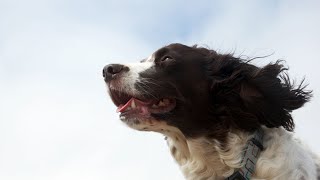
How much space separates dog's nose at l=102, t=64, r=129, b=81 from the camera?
624 centimetres

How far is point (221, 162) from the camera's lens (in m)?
6.03

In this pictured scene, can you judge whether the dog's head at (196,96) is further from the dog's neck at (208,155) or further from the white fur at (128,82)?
the dog's neck at (208,155)

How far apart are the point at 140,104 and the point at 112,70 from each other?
47cm

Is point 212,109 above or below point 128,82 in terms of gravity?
below

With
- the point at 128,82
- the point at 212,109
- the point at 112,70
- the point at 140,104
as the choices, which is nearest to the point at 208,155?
the point at 212,109

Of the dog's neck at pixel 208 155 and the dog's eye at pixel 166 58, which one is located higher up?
the dog's eye at pixel 166 58

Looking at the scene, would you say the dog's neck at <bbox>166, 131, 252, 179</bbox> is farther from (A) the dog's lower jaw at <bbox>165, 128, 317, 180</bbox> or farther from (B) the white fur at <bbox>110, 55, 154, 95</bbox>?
(B) the white fur at <bbox>110, 55, 154, 95</bbox>

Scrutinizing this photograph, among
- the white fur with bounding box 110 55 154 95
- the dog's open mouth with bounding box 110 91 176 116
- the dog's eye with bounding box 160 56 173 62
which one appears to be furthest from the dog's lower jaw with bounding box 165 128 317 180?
the dog's eye with bounding box 160 56 173 62

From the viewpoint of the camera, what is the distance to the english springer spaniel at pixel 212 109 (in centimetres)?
592

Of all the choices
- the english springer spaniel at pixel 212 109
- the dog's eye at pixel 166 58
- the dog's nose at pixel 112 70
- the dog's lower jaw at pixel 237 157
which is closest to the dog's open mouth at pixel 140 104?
the english springer spaniel at pixel 212 109

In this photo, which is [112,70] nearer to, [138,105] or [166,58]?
[138,105]

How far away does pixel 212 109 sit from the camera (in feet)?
20.7

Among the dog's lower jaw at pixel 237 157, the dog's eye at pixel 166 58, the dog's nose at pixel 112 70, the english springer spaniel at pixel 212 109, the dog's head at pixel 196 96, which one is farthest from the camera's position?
the dog's eye at pixel 166 58

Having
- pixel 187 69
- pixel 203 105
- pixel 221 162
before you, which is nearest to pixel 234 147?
pixel 221 162
